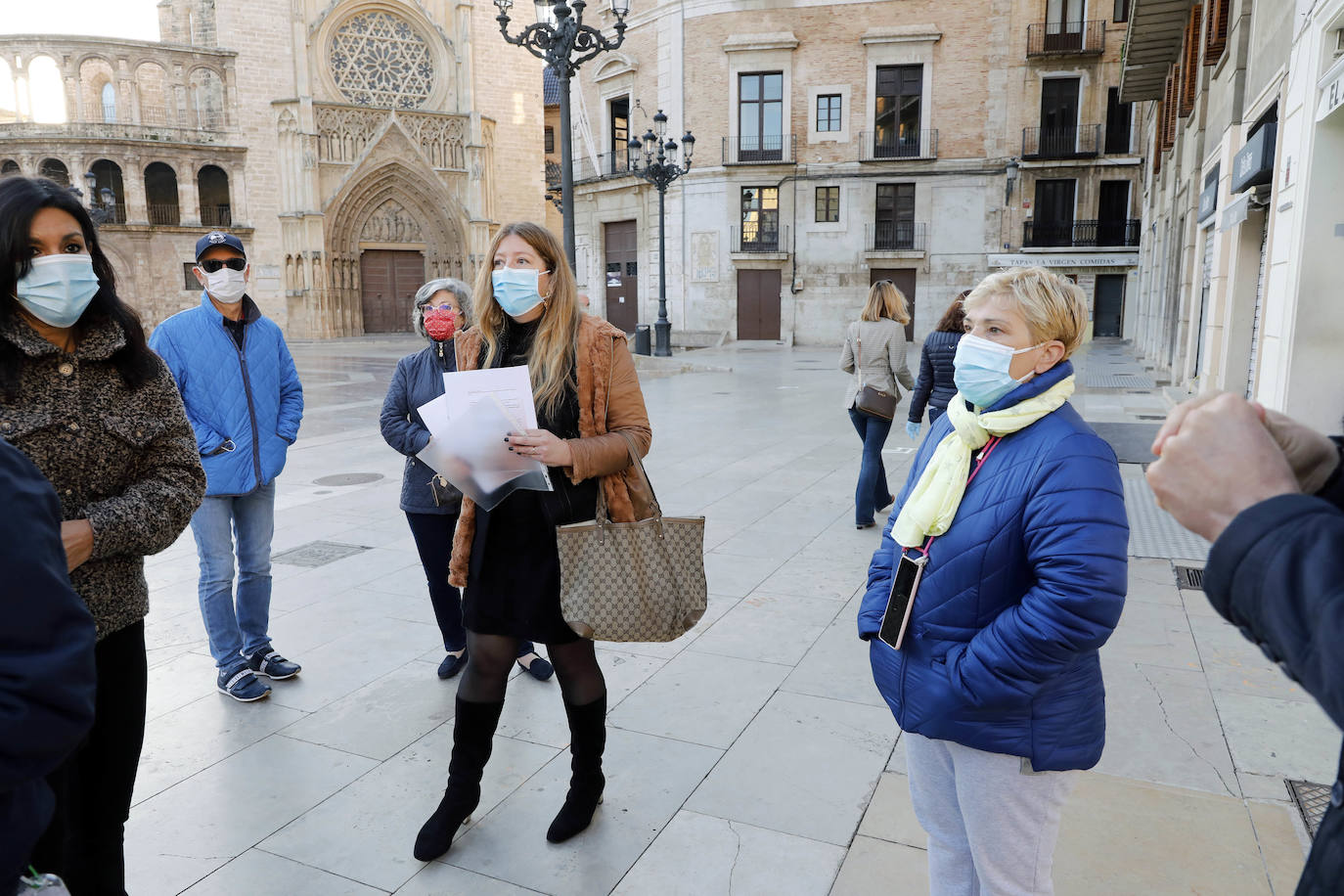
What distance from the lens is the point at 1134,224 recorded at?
103 ft

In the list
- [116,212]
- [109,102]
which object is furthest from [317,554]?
[109,102]

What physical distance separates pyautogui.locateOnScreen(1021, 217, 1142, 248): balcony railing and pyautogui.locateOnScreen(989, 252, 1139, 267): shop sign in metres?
0.41

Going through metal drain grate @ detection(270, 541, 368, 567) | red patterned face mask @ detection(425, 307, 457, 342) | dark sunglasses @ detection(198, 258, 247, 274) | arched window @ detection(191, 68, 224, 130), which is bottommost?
metal drain grate @ detection(270, 541, 368, 567)

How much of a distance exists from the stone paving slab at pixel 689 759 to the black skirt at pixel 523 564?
2.56 feet

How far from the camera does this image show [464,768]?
304 cm

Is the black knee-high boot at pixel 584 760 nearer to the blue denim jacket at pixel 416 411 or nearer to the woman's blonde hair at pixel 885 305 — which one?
the blue denim jacket at pixel 416 411

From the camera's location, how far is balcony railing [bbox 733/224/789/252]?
106 ft

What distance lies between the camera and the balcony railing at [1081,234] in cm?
3166

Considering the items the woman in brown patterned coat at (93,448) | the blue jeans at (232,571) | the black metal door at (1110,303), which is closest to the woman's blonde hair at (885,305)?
the blue jeans at (232,571)

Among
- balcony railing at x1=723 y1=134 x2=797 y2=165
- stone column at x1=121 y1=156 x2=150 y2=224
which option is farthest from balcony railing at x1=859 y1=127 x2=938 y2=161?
stone column at x1=121 y1=156 x2=150 y2=224

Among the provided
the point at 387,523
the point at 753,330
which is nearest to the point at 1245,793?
the point at 387,523

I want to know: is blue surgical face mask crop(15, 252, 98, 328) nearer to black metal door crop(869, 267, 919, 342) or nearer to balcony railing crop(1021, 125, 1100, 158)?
black metal door crop(869, 267, 919, 342)

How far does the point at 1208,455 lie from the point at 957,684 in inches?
43.8

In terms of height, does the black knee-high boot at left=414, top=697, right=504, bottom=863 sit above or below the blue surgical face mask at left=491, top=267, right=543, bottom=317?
below
